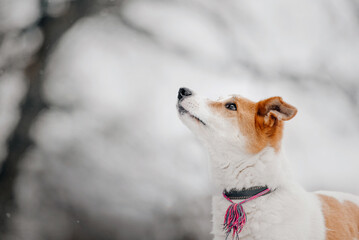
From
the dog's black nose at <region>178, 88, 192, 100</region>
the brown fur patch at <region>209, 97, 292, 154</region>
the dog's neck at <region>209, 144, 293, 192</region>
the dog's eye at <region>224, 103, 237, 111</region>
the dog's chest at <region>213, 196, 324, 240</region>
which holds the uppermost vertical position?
the dog's black nose at <region>178, 88, 192, 100</region>

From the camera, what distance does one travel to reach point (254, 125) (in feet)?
6.26

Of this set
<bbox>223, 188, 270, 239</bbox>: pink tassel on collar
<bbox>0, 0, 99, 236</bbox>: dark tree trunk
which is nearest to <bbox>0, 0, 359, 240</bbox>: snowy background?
<bbox>0, 0, 99, 236</bbox>: dark tree trunk

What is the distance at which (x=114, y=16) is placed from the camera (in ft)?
9.89

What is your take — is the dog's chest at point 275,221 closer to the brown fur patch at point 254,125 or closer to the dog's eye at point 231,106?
the brown fur patch at point 254,125

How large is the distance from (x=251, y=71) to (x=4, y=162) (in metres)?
2.68

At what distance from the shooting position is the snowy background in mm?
2562

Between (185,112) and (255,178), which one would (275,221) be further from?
(185,112)

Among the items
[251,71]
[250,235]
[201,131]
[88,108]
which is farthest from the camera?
[251,71]

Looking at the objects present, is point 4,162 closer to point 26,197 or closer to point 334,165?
point 26,197

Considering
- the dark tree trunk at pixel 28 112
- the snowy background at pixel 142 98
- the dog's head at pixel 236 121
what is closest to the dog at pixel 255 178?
the dog's head at pixel 236 121

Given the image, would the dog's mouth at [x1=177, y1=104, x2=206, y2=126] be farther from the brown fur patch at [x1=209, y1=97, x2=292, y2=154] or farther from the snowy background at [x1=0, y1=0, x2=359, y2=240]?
the snowy background at [x1=0, y1=0, x2=359, y2=240]

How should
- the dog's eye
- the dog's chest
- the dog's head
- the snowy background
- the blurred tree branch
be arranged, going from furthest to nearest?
the snowy background, the blurred tree branch, the dog's eye, the dog's head, the dog's chest

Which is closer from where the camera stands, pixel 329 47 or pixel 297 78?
pixel 297 78

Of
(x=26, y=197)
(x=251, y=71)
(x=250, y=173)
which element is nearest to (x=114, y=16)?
(x=251, y=71)
